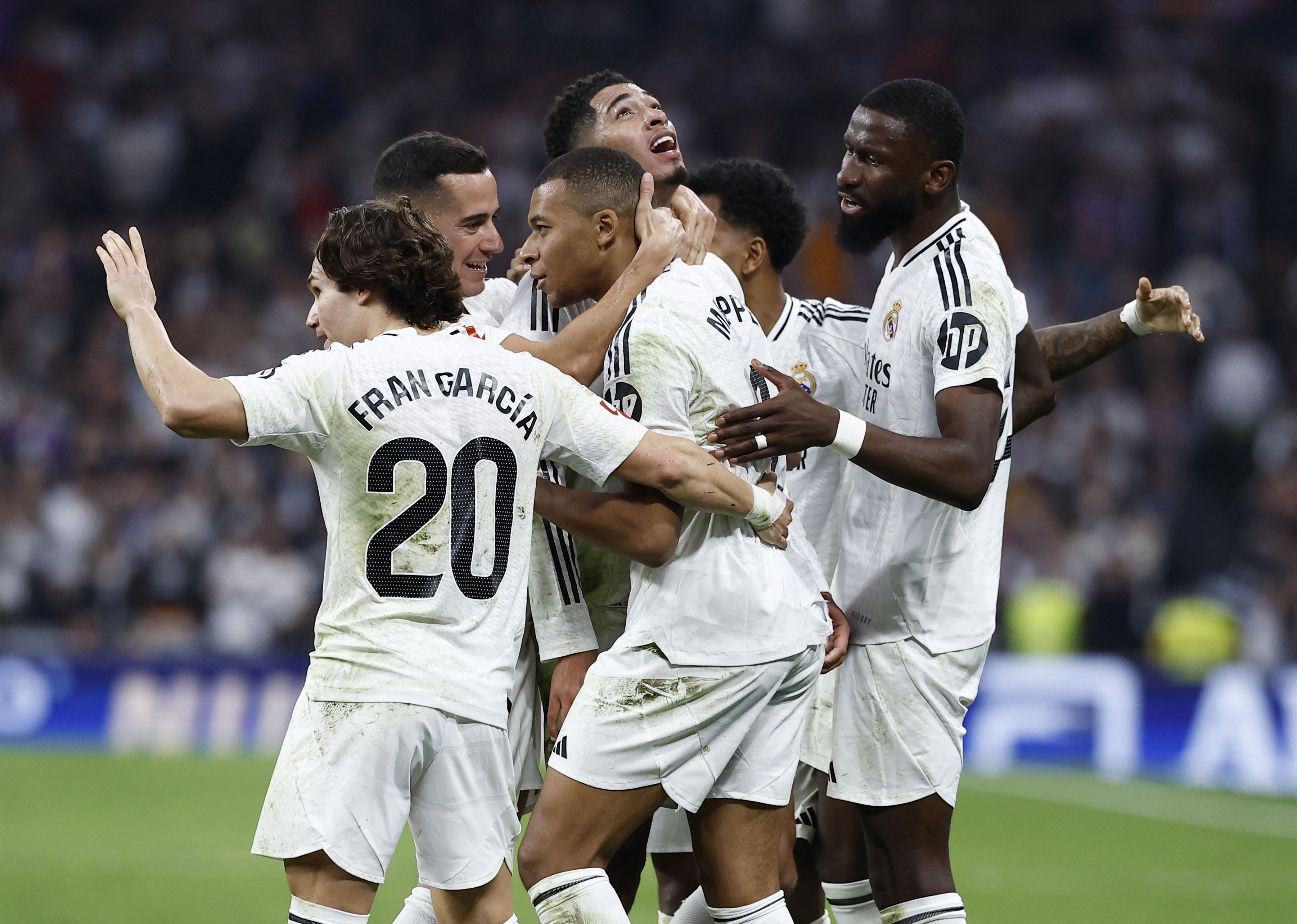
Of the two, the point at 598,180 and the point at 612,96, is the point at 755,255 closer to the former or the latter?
the point at 612,96

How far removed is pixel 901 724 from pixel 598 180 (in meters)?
1.80

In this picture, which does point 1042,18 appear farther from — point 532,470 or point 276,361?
point 532,470

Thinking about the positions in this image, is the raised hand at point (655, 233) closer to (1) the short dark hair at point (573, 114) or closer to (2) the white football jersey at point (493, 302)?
(2) the white football jersey at point (493, 302)

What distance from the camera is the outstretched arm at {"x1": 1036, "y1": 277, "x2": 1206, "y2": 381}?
5.06 metres

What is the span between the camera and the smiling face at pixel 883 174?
15.1 ft

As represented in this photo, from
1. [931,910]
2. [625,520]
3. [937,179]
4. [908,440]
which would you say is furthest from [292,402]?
[931,910]

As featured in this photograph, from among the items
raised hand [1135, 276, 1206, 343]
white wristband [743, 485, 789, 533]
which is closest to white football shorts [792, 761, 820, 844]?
white wristband [743, 485, 789, 533]

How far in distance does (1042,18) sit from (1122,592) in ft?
28.9

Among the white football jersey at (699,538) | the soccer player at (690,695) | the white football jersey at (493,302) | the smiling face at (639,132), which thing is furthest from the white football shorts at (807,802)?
the smiling face at (639,132)

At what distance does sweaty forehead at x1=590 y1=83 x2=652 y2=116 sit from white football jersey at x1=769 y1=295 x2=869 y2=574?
3.13 ft

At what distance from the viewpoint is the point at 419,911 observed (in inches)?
186

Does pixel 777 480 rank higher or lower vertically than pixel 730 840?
higher

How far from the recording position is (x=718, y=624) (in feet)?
13.7

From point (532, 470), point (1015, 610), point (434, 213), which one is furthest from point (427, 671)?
point (1015, 610)
